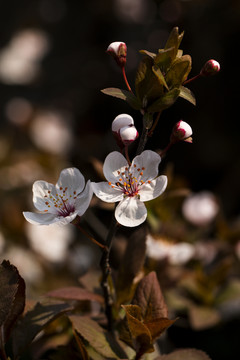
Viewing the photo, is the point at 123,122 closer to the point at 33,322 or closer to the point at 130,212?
the point at 130,212

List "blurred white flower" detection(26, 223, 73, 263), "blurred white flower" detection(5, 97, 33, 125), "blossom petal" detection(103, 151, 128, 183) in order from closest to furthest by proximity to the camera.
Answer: "blossom petal" detection(103, 151, 128, 183) → "blurred white flower" detection(26, 223, 73, 263) → "blurred white flower" detection(5, 97, 33, 125)

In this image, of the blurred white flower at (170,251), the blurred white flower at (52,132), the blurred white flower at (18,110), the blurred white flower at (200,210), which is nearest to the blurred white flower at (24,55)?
the blurred white flower at (18,110)

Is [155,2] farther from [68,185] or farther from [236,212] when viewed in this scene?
A: [68,185]

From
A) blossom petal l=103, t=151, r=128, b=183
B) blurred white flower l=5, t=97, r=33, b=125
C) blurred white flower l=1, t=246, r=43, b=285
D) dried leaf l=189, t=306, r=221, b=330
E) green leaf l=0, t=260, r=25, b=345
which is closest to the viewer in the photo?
green leaf l=0, t=260, r=25, b=345

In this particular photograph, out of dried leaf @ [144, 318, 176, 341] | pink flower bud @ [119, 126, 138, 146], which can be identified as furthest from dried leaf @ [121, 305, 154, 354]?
pink flower bud @ [119, 126, 138, 146]

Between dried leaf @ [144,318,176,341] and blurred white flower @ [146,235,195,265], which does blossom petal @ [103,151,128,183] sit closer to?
dried leaf @ [144,318,176,341]

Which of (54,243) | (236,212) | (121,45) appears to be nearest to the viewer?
(121,45)

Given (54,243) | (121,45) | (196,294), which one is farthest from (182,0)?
(121,45)
